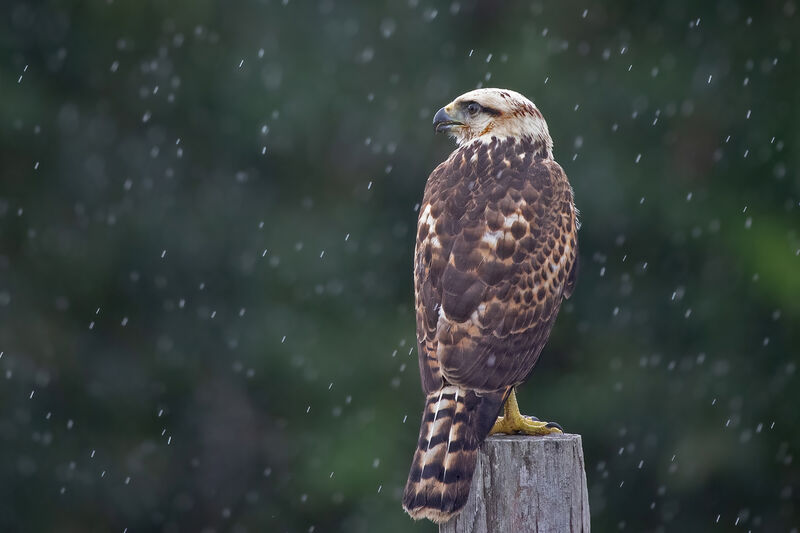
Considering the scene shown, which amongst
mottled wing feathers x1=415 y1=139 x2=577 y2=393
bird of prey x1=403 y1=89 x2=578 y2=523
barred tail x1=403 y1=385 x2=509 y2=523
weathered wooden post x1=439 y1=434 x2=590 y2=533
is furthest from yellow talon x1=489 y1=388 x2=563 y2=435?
weathered wooden post x1=439 y1=434 x2=590 y2=533

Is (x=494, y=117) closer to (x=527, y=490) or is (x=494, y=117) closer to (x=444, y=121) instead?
(x=444, y=121)

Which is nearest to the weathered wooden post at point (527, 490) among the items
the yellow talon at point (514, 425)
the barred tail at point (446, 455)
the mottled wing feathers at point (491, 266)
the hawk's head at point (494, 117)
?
the barred tail at point (446, 455)

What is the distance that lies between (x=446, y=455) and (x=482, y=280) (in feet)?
2.35

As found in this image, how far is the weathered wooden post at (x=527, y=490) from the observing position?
133 inches

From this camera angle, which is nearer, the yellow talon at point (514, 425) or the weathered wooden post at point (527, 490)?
the weathered wooden post at point (527, 490)

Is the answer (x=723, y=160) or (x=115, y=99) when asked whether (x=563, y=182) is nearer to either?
(x=723, y=160)

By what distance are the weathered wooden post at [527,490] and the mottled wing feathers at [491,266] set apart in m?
0.33

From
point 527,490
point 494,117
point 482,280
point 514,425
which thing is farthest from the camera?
point 494,117

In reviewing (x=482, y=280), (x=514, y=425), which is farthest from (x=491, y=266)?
(x=514, y=425)

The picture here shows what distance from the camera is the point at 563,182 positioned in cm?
437

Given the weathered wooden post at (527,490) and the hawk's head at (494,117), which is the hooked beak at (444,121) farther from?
the weathered wooden post at (527,490)

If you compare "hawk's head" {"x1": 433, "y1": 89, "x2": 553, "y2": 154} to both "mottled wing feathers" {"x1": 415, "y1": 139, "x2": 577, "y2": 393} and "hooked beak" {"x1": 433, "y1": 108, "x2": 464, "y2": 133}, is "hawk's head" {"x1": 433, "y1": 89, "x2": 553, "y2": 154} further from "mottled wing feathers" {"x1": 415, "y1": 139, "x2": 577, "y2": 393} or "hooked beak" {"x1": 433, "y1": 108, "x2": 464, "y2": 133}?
"mottled wing feathers" {"x1": 415, "y1": 139, "x2": 577, "y2": 393}

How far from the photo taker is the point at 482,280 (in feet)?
12.9

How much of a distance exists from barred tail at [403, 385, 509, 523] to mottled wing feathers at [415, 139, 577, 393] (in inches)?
4.0
